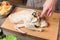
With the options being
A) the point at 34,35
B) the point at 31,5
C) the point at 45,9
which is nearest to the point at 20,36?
the point at 34,35

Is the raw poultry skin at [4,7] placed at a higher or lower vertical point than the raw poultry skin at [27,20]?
higher

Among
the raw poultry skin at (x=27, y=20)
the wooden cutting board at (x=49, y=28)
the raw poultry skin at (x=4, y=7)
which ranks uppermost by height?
the raw poultry skin at (x=4, y=7)

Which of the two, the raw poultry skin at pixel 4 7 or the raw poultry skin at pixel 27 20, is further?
the raw poultry skin at pixel 4 7

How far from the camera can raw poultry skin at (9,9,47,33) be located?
855 mm

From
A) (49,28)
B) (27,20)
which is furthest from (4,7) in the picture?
(49,28)

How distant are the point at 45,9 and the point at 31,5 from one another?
0.84ft

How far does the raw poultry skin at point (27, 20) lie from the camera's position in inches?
33.7

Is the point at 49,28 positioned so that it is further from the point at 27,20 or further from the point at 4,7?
the point at 4,7

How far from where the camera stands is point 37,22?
867 mm

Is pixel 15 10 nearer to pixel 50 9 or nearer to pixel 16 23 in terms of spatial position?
pixel 16 23

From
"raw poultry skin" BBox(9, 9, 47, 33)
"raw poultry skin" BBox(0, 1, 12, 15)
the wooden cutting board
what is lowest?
the wooden cutting board

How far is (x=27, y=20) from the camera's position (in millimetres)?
877

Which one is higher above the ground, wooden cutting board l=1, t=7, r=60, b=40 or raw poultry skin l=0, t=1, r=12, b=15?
raw poultry skin l=0, t=1, r=12, b=15

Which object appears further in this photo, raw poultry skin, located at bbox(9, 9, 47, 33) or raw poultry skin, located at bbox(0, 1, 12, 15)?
raw poultry skin, located at bbox(0, 1, 12, 15)
